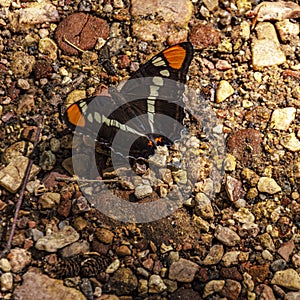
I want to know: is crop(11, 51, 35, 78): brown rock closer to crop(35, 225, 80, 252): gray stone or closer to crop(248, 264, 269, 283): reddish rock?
crop(35, 225, 80, 252): gray stone

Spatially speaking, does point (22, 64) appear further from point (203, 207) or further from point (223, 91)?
point (203, 207)

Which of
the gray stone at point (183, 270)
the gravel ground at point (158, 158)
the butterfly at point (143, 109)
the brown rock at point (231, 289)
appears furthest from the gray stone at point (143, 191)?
the brown rock at point (231, 289)

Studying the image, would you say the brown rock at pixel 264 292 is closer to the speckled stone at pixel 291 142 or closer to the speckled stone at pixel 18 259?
the speckled stone at pixel 291 142

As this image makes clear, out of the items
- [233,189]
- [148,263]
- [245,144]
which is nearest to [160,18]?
[245,144]

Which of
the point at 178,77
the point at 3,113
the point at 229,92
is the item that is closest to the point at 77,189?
the point at 3,113

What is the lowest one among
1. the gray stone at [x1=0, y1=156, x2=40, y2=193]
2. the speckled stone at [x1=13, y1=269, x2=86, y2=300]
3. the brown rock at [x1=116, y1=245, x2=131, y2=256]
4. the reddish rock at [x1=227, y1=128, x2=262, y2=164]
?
the speckled stone at [x1=13, y1=269, x2=86, y2=300]

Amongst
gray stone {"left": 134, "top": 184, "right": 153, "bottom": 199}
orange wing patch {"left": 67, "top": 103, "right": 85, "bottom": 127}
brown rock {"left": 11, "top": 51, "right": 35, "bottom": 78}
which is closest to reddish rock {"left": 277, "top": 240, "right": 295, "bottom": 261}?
gray stone {"left": 134, "top": 184, "right": 153, "bottom": 199}

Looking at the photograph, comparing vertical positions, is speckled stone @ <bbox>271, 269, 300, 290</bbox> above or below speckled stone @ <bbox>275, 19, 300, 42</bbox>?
below

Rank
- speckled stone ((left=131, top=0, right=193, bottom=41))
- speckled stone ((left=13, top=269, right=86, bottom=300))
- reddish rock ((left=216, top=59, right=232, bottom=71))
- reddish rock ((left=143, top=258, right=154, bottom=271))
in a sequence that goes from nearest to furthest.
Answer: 1. speckled stone ((left=13, top=269, right=86, bottom=300))
2. reddish rock ((left=143, top=258, right=154, bottom=271))
3. reddish rock ((left=216, top=59, right=232, bottom=71))
4. speckled stone ((left=131, top=0, right=193, bottom=41))
